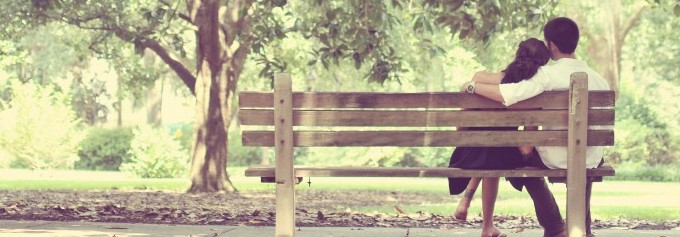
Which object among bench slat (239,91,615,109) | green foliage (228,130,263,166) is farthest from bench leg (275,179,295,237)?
green foliage (228,130,263,166)

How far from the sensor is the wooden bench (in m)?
7.15

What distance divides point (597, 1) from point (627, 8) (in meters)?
6.44

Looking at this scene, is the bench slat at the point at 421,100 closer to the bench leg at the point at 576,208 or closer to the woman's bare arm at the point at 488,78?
the woman's bare arm at the point at 488,78

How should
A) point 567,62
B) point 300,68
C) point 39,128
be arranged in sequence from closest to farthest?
point 567,62
point 300,68
point 39,128

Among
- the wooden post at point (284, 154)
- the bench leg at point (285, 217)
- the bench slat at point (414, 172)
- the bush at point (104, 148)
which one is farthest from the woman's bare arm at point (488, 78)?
the bush at point (104, 148)

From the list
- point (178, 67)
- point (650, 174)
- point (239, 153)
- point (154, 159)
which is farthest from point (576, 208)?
point (239, 153)

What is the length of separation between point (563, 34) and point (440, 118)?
105 centimetres

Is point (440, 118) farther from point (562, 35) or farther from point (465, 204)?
point (465, 204)

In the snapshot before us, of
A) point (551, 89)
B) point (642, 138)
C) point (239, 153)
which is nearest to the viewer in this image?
point (551, 89)

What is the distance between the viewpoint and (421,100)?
713 centimetres

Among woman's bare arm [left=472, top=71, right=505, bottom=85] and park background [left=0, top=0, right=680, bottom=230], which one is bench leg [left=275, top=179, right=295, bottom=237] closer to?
woman's bare arm [left=472, top=71, right=505, bottom=85]

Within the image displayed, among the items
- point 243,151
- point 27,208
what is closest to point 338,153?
point 243,151

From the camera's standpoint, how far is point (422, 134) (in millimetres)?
7180

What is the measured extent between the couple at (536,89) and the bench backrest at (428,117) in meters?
0.09
